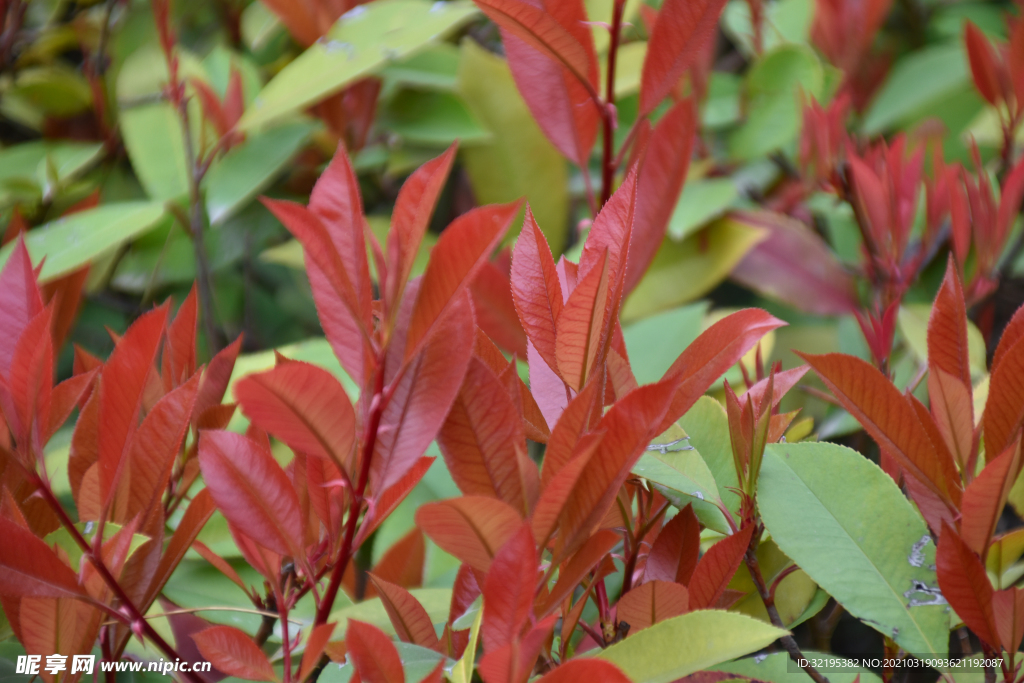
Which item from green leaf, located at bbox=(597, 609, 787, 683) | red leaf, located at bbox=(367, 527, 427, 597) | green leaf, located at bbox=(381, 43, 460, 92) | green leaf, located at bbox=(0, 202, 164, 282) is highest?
green leaf, located at bbox=(381, 43, 460, 92)

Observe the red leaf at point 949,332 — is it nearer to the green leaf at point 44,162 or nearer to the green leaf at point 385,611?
the green leaf at point 385,611

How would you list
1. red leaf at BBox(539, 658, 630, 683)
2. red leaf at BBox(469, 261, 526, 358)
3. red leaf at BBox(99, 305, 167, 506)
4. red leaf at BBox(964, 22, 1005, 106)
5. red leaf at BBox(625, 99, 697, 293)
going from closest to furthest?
red leaf at BBox(539, 658, 630, 683) → red leaf at BBox(99, 305, 167, 506) → red leaf at BBox(625, 99, 697, 293) → red leaf at BBox(469, 261, 526, 358) → red leaf at BBox(964, 22, 1005, 106)

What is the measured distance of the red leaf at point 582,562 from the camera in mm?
375

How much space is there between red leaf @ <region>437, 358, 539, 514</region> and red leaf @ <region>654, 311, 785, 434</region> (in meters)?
0.07

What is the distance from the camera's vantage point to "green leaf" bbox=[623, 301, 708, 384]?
0.83 meters

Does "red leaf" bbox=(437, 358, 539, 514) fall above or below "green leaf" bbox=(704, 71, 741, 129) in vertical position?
below

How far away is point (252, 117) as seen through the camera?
3.11 ft

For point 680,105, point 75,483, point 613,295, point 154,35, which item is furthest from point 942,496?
point 154,35

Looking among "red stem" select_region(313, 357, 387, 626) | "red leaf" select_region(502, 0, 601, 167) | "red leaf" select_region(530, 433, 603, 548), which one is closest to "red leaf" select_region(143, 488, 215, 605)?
"red stem" select_region(313, 357, 387, 626)

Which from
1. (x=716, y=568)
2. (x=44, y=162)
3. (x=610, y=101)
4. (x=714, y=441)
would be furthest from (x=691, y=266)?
(x=44, y=162)

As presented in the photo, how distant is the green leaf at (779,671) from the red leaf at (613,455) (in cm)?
14

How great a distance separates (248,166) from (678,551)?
0.80 meters

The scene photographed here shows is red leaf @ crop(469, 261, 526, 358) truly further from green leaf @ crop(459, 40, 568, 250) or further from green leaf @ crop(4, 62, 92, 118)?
green leaf @ crop(4, 62, 92, 118)

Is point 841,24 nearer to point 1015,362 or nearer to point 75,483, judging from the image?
point 1015,362
